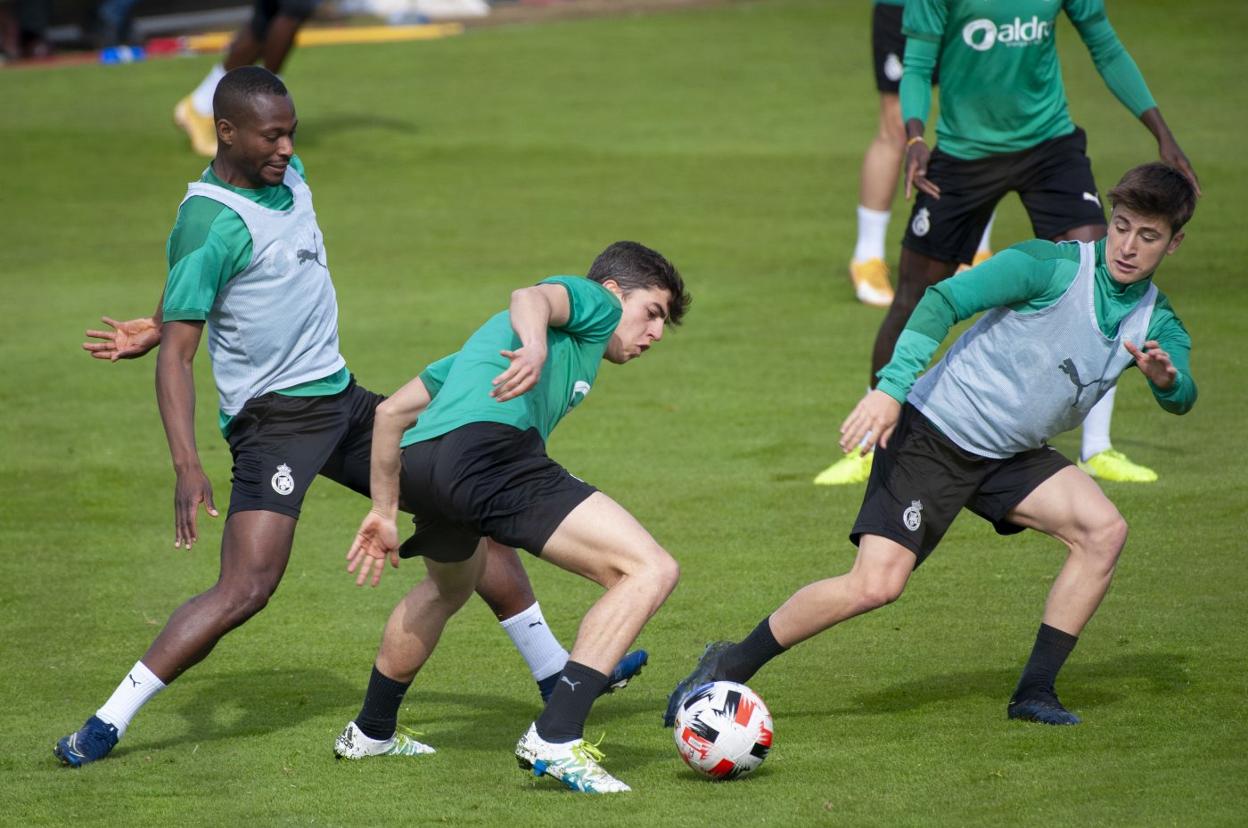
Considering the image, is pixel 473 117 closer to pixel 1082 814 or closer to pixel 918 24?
pixel 918 24

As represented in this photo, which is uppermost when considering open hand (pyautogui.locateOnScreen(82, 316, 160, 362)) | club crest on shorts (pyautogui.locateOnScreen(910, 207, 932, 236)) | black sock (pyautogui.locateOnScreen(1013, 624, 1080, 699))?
open hand (pyautogui.locateOnScreen(82, 316, 160, 362))

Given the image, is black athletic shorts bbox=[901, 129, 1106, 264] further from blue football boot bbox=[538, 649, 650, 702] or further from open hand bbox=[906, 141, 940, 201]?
blue football boot bbox=[538, 649, 650, 702]

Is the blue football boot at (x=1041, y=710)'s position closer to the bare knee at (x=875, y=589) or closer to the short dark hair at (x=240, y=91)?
the bare knee at (x=875, y=589)

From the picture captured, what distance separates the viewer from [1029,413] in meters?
5.71

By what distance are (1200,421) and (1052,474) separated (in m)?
4.28

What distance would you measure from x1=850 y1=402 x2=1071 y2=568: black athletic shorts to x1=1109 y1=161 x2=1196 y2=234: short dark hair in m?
0.89

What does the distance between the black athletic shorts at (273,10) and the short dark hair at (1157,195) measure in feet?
37.2

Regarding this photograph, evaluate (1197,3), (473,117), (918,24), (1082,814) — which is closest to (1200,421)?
(918,24)

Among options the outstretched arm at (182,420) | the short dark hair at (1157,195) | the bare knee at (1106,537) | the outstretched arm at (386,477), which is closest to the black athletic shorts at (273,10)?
the outstretched arm at (182,420)

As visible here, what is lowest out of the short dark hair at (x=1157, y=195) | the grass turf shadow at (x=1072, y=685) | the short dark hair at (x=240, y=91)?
the grass turf shadow at (x=1072, y=685)

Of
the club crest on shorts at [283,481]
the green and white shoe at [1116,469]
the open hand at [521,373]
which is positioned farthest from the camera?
the green and white shoe at [1116,469]

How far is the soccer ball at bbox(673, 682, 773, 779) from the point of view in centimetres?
529

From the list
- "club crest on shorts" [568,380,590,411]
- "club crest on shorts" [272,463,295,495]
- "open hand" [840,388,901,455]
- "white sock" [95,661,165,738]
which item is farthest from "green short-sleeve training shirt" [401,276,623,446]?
"white sock" [95,661,165,738]

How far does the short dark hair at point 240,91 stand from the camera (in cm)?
579
